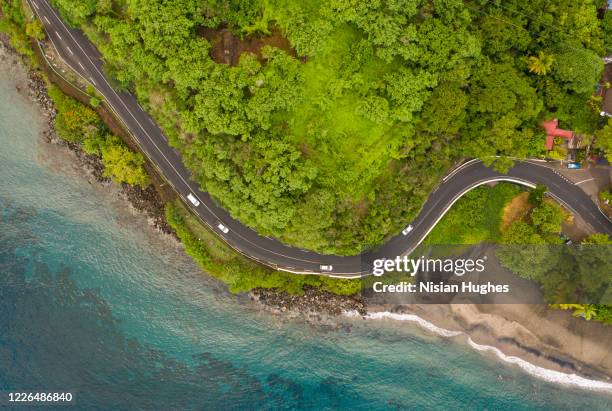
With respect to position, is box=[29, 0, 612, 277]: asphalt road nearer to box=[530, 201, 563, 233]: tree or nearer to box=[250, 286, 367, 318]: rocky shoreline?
box=[530, 201, 563, 233]: tree

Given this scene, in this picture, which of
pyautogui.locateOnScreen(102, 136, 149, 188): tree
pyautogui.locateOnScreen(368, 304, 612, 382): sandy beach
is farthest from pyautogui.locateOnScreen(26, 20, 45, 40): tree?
pyautogui.locateOnScreen(368, 304, 612, 382): sandy beach

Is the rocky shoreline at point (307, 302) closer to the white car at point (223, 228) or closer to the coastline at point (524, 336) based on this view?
the coastline at point (524, 336)

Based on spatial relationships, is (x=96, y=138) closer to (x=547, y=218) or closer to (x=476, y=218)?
(x=476, y=218)

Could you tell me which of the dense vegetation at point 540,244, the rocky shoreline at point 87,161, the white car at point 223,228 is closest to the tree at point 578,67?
the dense vegetation at point 540,244

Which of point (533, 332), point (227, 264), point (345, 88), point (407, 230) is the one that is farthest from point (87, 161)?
point (533, 332)

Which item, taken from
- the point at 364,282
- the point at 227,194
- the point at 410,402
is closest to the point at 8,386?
the point at 227,194
